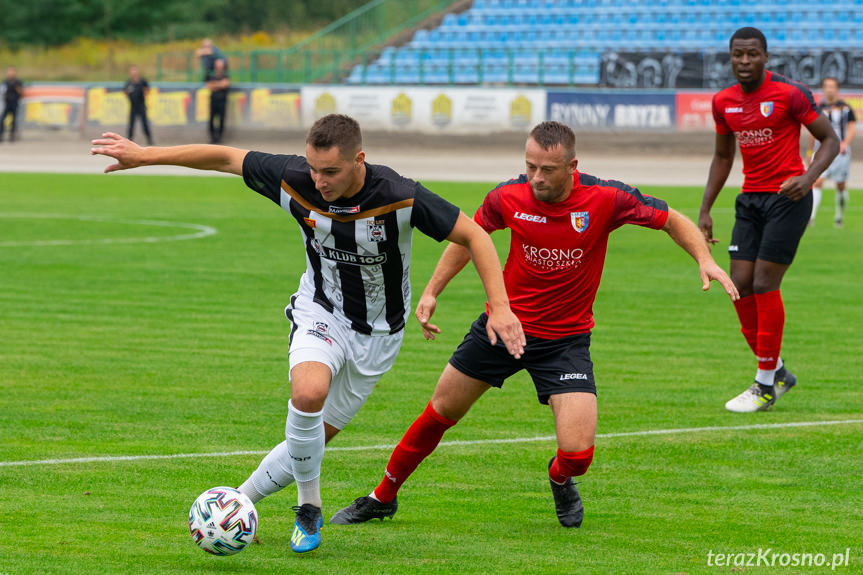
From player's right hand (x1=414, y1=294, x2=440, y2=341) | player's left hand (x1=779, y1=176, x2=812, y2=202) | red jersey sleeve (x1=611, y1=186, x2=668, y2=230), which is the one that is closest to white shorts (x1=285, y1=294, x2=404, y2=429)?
player's right hand (x1=414, y1=294, x2=440, y2=341)

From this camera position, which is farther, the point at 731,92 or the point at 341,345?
the point at 731,92

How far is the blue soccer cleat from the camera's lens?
571 cm

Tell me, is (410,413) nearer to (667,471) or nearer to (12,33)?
(667,471)

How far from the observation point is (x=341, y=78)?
149 feet

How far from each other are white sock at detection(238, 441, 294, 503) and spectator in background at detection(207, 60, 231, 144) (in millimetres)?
35238

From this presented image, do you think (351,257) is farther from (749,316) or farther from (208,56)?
(208,56)

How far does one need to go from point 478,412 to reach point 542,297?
2560 millimetres

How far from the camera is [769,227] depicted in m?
9.27

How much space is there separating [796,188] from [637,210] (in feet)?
9.30

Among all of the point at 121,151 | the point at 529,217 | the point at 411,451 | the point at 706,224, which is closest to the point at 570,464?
the point at 411,451

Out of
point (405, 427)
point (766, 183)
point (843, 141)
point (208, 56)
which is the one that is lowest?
point (208, 56)

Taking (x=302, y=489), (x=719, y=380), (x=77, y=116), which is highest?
(x=302, y=489)

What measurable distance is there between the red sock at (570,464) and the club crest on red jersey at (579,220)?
1.05 m

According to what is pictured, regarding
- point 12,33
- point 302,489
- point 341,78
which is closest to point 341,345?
point 302,489
